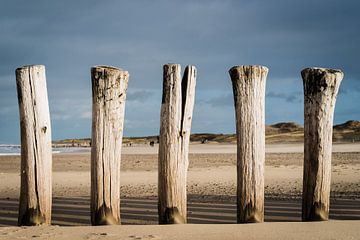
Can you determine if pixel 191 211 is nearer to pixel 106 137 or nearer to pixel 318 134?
pixel 106 137

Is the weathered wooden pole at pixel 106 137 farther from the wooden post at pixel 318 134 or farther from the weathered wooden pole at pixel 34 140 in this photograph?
the wooden post at pixel 318 134

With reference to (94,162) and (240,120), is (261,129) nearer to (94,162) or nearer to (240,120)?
(240,120)

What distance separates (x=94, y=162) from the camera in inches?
253

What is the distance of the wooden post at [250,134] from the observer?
6.42 m

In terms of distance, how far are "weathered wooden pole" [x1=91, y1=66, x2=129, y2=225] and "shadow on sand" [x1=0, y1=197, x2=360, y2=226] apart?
3.06 feet

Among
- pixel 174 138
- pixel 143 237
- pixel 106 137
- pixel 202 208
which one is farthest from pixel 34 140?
pixel 202 208

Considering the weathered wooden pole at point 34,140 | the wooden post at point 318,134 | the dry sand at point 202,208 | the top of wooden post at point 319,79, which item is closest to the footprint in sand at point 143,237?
the dry sand at point 202,208

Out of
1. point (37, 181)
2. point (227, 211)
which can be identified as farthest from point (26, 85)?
point (227, 211)

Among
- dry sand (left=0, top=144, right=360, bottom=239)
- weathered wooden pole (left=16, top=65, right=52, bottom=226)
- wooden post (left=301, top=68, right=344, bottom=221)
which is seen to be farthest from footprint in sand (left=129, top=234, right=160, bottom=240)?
wooden post (left=301, top=68, right=344, bottom=221)

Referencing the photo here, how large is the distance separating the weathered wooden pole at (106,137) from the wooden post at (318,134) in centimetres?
244

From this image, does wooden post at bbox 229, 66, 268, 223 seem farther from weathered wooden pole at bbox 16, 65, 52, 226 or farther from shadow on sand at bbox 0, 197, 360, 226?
weathered wooden pole at bbox 16, 65, 52, 226

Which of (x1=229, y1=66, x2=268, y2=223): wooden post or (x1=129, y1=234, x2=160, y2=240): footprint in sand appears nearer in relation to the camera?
(x1=129, y1=234, x2=160, y2=240): footprint in sand

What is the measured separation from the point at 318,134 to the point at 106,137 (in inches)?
109

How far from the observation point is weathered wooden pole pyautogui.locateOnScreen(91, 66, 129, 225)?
6328 mm
